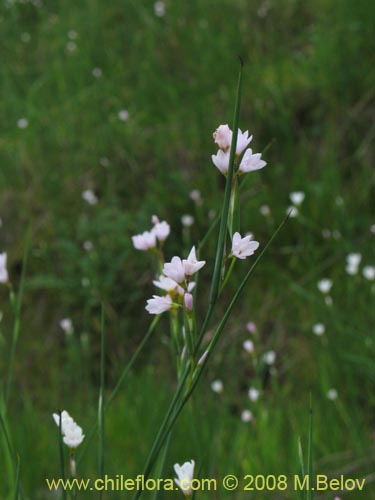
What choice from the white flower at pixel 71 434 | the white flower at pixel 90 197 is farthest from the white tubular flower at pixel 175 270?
the white flower at pixel 90 197

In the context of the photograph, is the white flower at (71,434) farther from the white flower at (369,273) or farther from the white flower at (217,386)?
the white flower at (369,273)

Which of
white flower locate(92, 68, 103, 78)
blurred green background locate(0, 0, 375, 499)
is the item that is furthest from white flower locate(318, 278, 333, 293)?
white flower locate(92, 68, 103, 78)

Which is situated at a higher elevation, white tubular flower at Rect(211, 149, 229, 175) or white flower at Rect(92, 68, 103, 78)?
white flower at Rect(92, 68, 103, 78)

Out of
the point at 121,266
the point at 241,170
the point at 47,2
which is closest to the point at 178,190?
the point at 121,266

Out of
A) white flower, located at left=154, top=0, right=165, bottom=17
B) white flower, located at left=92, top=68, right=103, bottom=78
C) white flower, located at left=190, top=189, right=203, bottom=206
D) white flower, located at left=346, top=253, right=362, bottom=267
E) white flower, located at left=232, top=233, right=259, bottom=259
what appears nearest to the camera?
white flower, located at left=232, top=233, right=259, bottom=259

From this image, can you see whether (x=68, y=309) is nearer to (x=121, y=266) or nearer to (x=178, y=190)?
(x=121, y=266)

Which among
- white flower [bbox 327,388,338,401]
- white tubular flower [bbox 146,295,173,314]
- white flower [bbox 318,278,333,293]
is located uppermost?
white flower [bbox 318,278,333,293]

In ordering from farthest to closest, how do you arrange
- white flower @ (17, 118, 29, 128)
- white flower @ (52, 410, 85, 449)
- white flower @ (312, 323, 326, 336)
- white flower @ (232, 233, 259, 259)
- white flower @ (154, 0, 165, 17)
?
1. white flower @ (154, 0, 165, 17)
2. white flower @ (17, 118, 29, 128)
3. white flower @ (312, 323, 326, 336)
4. white flower @ (52, 410, 85, 449)
5. white flower @ (232, 233, 259, 259)

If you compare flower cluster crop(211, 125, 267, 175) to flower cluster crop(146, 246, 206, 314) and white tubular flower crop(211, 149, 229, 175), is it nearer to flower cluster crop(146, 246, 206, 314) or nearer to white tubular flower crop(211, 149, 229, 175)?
white tubular flower crop(211, 149, 229, 175)
